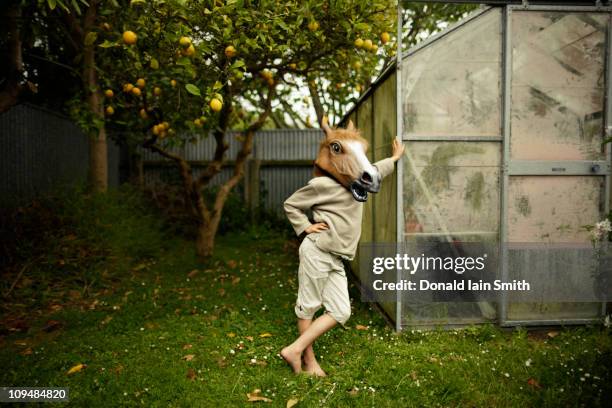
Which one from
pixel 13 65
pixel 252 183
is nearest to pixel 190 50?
pixel 13 65

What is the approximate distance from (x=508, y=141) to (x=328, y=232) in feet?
6.65

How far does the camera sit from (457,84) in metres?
4.18

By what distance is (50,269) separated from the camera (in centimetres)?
568

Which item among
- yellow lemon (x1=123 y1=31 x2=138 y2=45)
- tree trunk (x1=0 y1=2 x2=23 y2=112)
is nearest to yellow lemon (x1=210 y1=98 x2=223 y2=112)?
yellow lemon (x1=123 y1=31 x2=138 y2=45)

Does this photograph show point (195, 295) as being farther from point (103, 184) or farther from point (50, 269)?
point (103, 184)

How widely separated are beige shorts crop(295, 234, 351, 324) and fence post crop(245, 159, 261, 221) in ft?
21.2

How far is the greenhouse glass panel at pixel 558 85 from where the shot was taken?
4199mm

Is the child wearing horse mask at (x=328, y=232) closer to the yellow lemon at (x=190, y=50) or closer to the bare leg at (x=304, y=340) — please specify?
the bare leg at (x=304, y=340)

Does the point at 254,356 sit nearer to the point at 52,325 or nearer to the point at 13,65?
the point at 52,325

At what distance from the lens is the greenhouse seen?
4164 mm

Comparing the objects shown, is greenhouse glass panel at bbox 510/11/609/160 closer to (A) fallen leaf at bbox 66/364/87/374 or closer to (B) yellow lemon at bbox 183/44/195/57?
(B) yellow lemon at bbox 183/44/195/57

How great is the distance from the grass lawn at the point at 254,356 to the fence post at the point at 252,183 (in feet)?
14.5

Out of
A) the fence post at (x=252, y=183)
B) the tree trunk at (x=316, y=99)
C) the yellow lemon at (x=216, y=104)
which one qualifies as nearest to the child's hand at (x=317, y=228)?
the yellow lemon at (x=216, y=104)

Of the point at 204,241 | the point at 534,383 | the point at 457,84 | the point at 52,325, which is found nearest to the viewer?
the point at 534,383
